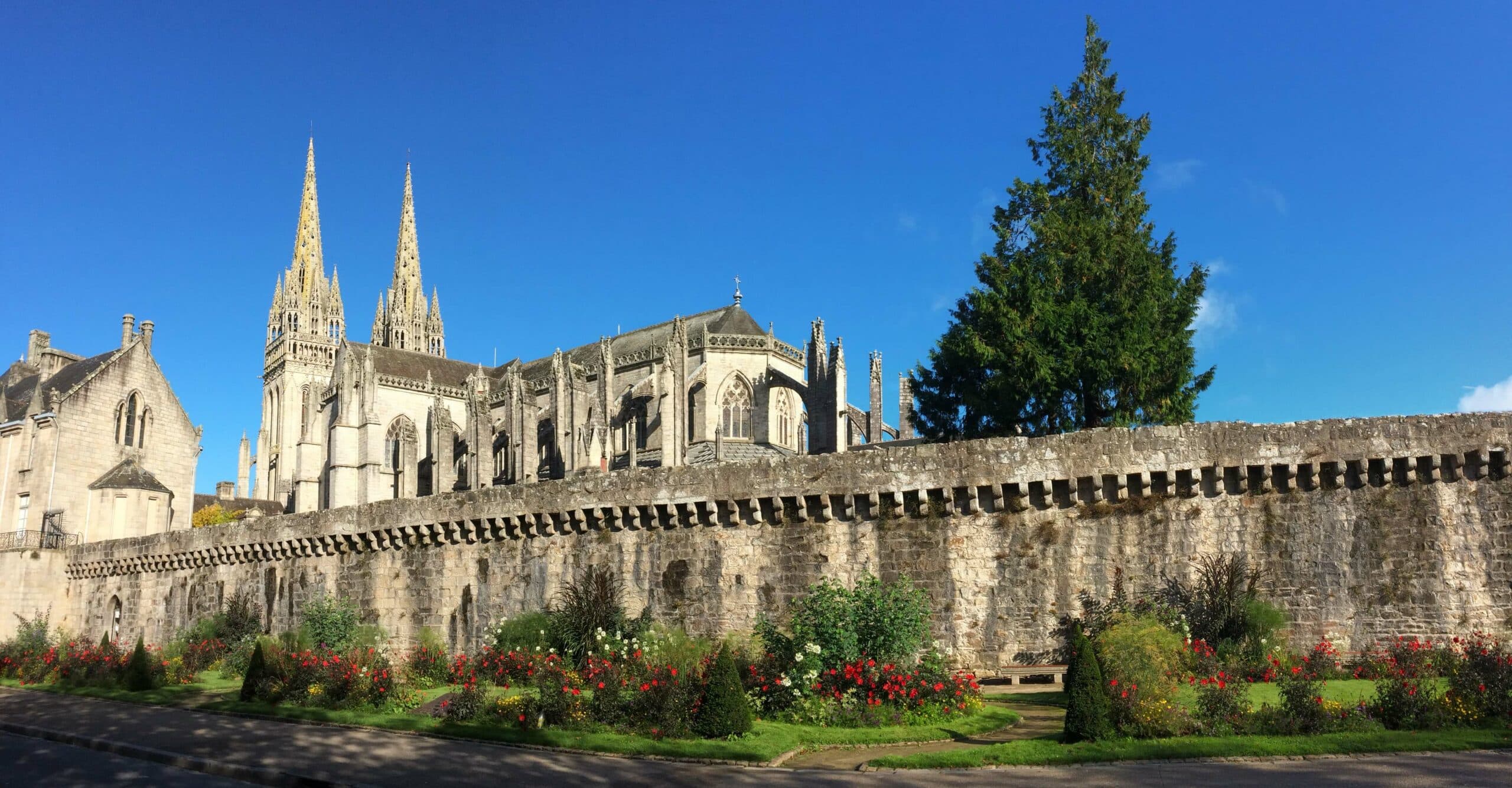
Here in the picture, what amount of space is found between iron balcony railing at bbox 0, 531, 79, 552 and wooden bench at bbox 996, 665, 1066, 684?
35.6 meters

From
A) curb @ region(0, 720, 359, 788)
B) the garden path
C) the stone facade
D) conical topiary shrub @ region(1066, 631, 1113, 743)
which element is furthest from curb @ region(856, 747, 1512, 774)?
curb @ region(0, 720, 359, 788)

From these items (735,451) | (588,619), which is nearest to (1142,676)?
(588,619)

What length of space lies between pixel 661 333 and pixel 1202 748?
46.2 metres

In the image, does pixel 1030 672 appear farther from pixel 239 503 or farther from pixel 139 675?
pixel 239 503

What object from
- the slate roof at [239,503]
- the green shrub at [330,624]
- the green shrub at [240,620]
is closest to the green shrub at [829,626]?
the green shrub at [330,624]

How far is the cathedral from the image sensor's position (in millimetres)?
44719

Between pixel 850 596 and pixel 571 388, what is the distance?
3145 centimetres

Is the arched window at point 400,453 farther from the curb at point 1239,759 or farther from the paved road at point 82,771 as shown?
the curb at point 1239,759

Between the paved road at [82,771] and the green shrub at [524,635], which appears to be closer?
the paved road at [82,771]

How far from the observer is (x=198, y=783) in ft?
37.8

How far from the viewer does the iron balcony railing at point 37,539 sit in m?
38.1

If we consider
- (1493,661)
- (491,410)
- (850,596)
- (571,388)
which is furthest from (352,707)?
(491,410)

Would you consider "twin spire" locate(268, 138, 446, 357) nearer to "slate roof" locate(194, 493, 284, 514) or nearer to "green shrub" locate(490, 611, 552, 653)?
"slate roof" locate(194, 493, 284, 514)

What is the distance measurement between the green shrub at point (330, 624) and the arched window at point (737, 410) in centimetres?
2655
